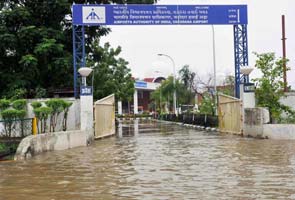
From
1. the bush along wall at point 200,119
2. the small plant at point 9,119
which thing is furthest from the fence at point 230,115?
the small plant at point 9,119

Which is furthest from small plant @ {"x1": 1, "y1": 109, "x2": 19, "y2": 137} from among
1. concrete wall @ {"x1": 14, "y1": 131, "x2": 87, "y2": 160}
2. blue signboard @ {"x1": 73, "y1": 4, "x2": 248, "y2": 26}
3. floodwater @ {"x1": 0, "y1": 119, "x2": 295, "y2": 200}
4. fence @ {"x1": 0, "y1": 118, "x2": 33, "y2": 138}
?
blue signboard @ {"x1": 73, "y1": 4, "x2": 248, "y2": 26}

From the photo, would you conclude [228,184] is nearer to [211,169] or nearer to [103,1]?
[211,169]

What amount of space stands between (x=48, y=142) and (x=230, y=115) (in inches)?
464

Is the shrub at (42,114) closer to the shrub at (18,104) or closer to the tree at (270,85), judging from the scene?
the shrub at (18,104)

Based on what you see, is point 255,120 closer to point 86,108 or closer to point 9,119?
point 86,108

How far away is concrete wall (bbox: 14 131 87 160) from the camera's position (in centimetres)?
1448

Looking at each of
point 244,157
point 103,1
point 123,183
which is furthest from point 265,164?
point 103,1

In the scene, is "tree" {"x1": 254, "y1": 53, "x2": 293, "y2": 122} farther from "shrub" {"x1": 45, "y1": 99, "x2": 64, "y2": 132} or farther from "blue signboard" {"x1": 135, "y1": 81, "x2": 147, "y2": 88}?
"blue signboard" {"x1": 135, "y1": 81, "x2": 147, "y2": 88}

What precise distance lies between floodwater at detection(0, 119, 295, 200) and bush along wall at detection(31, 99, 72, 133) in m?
3.74

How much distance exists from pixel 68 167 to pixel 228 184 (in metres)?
4.78

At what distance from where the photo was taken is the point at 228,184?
29.4ft

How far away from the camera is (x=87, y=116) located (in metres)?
20.8

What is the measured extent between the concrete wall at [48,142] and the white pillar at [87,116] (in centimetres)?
112

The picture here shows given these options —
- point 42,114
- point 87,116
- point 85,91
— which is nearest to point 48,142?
point 42,114
